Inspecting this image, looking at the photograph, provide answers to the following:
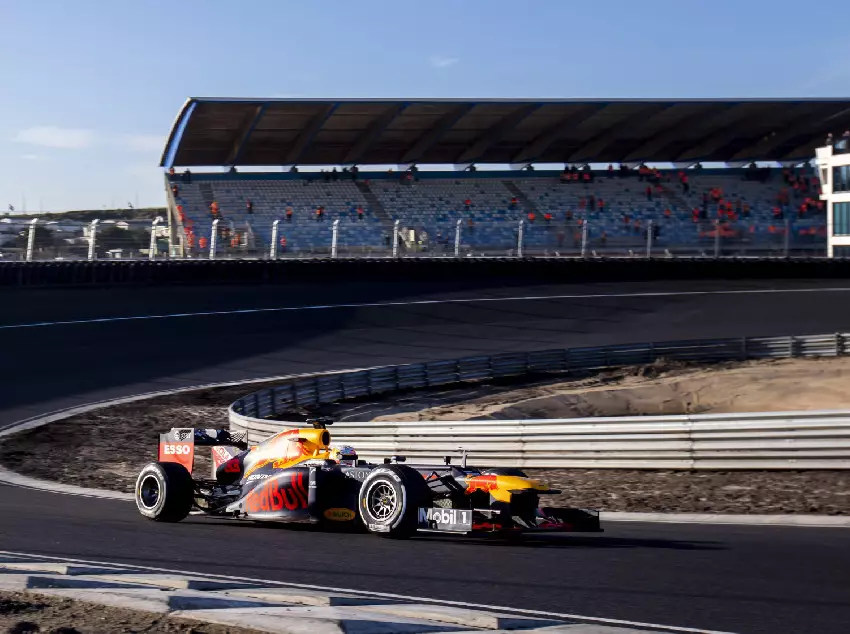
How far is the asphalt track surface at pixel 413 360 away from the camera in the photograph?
233 inches

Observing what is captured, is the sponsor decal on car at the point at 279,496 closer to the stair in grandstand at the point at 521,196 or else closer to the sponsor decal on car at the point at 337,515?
the sponsor decal on car at the point at 337,515

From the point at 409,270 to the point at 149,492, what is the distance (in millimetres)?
23401

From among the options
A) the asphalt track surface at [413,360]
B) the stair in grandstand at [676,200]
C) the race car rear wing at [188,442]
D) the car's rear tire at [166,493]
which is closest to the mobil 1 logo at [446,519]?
the asphalt track surface at [413,360]

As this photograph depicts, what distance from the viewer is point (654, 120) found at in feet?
160

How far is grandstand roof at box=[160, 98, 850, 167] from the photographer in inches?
1734

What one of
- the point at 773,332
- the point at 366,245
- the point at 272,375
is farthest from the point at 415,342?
the point at 773,332

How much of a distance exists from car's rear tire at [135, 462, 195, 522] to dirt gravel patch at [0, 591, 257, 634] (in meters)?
3.38

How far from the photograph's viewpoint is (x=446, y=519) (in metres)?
7.70

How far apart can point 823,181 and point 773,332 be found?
2088 cm

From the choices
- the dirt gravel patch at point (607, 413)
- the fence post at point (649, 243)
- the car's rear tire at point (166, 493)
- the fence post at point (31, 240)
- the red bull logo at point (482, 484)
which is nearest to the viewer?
the red bull logo at point (482, 484)

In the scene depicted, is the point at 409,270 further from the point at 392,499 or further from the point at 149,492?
the point at 392,499

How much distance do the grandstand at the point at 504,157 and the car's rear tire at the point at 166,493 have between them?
27.7 m

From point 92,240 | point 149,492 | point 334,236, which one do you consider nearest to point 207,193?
point 334,236

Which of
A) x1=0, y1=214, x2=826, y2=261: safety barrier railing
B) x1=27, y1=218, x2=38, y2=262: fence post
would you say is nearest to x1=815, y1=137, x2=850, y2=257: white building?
x1=0, y1=214, x2=826, y2=261: safety barrier railing
